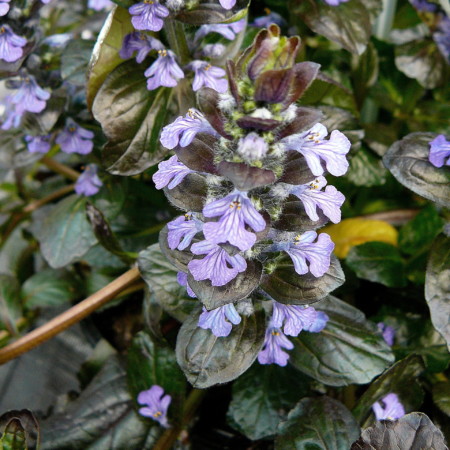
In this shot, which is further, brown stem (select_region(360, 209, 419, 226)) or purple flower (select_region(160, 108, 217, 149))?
brown stem (select_region(360, 209, 419, 226))

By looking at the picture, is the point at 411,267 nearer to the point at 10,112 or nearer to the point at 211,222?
the point at 211,222

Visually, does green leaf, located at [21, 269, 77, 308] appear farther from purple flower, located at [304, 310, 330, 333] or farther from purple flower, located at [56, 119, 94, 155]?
purple flower, located at [304, 310, 330, 333]

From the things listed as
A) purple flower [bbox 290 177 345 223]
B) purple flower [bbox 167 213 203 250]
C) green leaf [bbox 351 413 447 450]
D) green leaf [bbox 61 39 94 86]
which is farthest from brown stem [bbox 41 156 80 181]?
green leaf [bbox 351 413 447 450]

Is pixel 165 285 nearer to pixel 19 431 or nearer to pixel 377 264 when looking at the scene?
pixel 19 431

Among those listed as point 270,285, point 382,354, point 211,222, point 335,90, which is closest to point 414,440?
point 382,354

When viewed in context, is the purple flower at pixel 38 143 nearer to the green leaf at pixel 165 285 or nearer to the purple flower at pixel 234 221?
the green leaf at pixel 165 285
